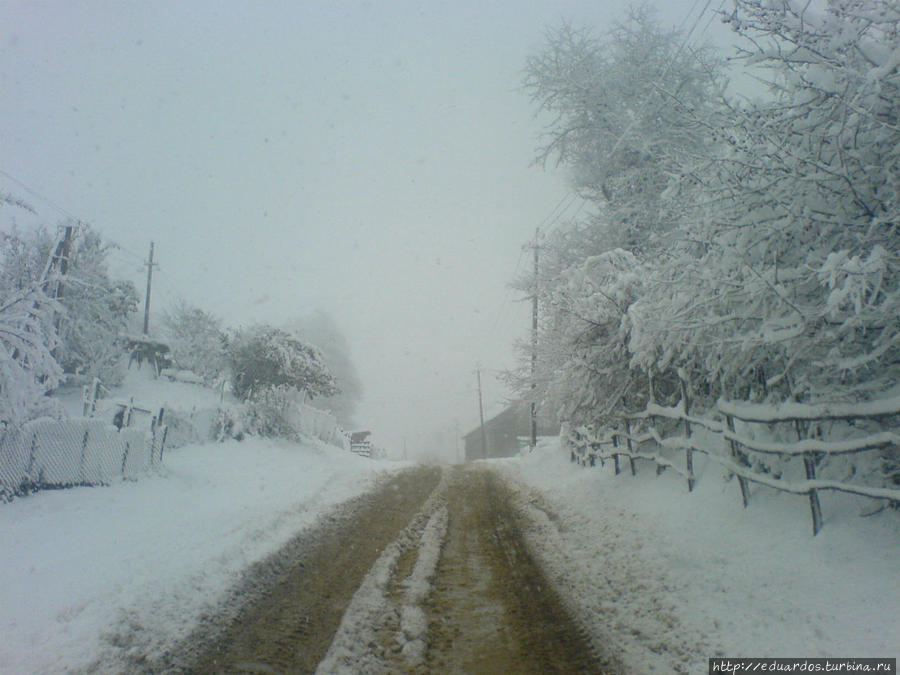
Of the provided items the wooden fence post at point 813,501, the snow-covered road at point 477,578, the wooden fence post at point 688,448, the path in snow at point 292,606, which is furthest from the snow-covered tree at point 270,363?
the wooden fence post at point 813,501

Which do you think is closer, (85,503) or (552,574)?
(552,574)

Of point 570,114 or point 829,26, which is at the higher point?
point 570,114

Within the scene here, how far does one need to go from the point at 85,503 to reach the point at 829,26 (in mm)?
11342

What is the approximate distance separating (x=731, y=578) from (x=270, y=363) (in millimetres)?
17861

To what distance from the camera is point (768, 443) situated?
4.99 m

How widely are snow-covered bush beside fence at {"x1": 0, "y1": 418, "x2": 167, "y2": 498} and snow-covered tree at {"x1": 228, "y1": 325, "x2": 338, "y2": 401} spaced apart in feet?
29.3

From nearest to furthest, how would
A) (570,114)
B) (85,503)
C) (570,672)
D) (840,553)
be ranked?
(570,672) < (840,553) < (85,503) < (570,114)

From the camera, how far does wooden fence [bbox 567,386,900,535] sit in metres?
3.90

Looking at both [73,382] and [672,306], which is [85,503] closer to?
[672,306]

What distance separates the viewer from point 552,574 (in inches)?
209

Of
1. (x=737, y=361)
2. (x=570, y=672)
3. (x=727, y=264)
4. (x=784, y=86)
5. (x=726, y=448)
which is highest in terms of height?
(x=784, y=86)

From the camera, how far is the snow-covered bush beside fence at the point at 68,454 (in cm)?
816

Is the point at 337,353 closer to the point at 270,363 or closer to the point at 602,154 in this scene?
the point at 270,363

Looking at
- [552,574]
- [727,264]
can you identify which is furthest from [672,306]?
[552,574]
